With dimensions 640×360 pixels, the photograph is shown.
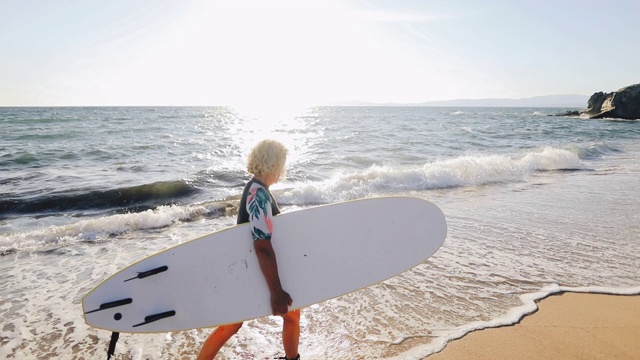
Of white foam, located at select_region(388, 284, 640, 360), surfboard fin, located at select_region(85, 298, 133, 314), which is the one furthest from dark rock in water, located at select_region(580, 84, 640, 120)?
surfboard fin, located at select_region(85, 298, 133, 314)

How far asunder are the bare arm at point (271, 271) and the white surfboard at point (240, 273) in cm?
22

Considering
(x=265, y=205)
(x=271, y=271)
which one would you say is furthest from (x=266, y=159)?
(x=271, y=271)

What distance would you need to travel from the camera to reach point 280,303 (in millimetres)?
2223

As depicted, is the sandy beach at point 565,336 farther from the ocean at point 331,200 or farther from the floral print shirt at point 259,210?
the floral print shirt at point 259,210

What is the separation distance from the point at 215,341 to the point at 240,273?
16.3 inches

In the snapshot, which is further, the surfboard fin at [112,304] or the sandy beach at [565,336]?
the sandy beach at [565,336]

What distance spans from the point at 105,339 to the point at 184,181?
7442 millimetres

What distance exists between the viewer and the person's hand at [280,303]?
7.24ft

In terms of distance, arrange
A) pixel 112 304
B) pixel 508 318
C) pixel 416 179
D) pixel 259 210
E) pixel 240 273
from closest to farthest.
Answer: pixel 259 210
pixel 112 304
pixel 240 273
pixel 508 318
pixel 416 179

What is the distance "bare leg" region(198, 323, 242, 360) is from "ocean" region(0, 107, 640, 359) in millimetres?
600

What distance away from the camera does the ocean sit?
3184mm

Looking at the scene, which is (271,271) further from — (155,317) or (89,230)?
(89,230)

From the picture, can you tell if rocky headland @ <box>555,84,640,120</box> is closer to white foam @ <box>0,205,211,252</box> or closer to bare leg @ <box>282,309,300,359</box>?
white foam @ <box>0,205,211,252</box>

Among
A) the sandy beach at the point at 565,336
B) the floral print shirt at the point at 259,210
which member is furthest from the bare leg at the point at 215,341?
the sandy beach at the point at 565,336
